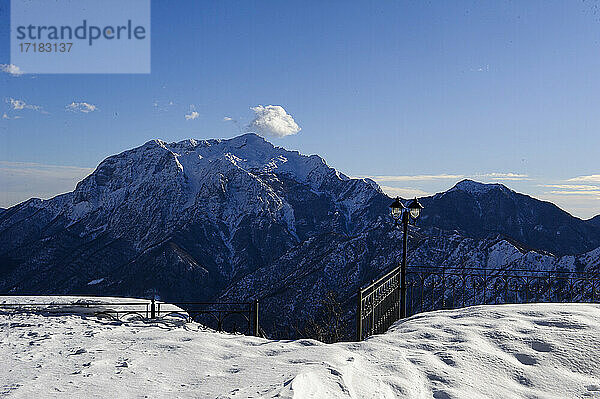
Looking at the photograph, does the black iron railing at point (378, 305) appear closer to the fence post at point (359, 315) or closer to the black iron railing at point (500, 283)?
the fence post at point (359, 315)

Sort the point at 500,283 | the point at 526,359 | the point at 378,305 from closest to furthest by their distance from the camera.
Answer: the point at 526,359 < the point at 378,305 < the point at 500,283

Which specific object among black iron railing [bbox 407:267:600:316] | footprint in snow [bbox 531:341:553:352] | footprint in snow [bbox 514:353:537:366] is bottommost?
black iron railing [bbox 407:267:600:316]

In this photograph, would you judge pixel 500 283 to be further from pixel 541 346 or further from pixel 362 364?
pixel 362 364

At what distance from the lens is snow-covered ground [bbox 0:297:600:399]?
4.63 meters

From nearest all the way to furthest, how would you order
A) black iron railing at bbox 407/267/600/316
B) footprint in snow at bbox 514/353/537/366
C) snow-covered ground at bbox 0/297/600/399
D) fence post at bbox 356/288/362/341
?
1. snow-covered ground at bbox 0/297/600/399
2. footprint in snow at bbox 514/353/537/366
3. fence post at bbox 356/288/362/341
4. black iron railing at bbox 407/267/600/316

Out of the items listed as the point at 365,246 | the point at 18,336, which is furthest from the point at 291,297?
the point at 18,336

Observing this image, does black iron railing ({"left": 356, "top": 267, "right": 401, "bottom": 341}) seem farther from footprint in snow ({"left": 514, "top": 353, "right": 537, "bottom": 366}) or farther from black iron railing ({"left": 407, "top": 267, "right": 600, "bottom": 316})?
footprint in snow ({"left": 514, "top": 353, "right": 537, "bottom": 366})

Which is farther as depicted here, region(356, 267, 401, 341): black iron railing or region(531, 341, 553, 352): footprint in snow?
region(356, 267, 401, 341): black iron railing

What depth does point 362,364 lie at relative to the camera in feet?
17.1

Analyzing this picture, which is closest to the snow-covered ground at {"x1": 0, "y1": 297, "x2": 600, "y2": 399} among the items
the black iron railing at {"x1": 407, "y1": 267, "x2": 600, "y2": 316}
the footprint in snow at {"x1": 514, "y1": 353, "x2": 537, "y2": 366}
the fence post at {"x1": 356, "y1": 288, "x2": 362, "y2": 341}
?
the footprint in snow at {"x1": 514, "y1": 353, "x2": 537, "y2": 366}

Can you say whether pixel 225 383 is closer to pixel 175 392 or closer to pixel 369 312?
pixel 175 392

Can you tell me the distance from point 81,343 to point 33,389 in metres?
2.83

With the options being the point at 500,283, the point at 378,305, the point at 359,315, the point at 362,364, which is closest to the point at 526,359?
the point at 362,364

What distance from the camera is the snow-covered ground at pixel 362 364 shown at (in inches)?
182
